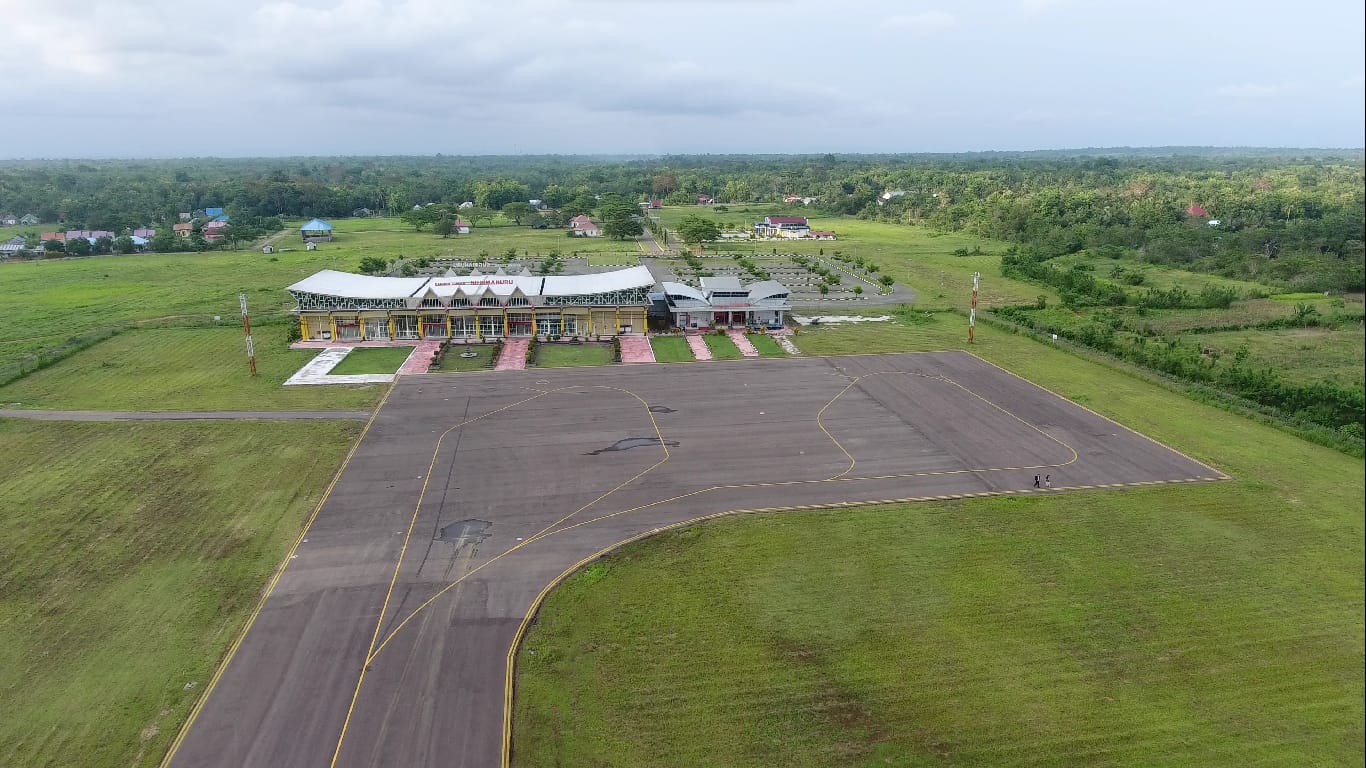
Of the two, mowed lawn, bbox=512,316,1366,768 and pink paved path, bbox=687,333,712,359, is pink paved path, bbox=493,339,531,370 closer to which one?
pink paved path, bbox=687,333,712,359

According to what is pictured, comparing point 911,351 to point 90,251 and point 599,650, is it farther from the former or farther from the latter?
point 90,251

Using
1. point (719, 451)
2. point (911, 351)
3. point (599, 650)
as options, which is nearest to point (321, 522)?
point (599, 650)

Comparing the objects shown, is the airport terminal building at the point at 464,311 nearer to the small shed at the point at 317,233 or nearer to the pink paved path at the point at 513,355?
the pink paved path at the point at 513,355

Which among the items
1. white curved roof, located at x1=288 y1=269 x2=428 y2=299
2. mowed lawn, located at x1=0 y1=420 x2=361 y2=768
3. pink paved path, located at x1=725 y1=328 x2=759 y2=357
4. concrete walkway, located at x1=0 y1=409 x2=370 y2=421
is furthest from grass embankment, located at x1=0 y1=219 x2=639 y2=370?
pink paved path, located at x1=725 y1=328 x2=759 y2=357

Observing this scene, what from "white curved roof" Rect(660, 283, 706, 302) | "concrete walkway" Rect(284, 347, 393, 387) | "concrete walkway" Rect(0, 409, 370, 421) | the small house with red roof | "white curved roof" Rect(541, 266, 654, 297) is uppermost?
the small house with red roof

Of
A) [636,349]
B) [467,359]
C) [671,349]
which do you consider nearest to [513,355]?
[467,359]

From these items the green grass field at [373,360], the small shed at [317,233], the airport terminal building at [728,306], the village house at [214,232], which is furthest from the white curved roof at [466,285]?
the village house at [214,232]
